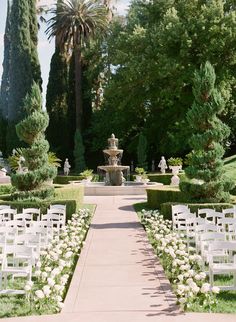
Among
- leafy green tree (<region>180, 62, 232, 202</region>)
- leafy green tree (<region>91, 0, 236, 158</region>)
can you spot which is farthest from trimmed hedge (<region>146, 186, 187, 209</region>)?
leafy green tree (<region>91, 0, 236, 158</region>)

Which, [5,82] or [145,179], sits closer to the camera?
[145,179]

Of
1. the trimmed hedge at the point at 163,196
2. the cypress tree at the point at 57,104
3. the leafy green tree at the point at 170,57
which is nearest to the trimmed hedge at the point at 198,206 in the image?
the trimmed hedge at the point at 163,196

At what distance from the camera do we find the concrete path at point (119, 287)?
6.00 meters

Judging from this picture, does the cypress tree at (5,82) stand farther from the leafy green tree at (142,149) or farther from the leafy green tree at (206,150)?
the leafy green tree at (206,150)

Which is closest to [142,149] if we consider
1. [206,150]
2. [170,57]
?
[170,57]

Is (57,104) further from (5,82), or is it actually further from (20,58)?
(5,82)

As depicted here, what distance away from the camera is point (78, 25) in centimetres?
3906

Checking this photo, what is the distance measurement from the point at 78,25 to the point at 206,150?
26394 mm

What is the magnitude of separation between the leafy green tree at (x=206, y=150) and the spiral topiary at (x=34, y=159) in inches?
201

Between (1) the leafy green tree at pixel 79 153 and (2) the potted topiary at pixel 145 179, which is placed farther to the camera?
(1) the leafy green tree at pixel 79 153

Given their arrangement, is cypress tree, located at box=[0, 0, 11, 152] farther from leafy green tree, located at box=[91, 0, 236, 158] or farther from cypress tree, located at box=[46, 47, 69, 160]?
leafy green tree, located at box=[91, 0, 236, 158]

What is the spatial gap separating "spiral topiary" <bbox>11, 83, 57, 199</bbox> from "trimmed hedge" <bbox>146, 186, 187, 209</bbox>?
4.38 meters

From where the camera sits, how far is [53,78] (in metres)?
40.9

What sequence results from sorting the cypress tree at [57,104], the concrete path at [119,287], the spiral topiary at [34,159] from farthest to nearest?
the cypress tree at [57,104] < the spiral topiary at [34,159] < the concrete path at [119,287]
